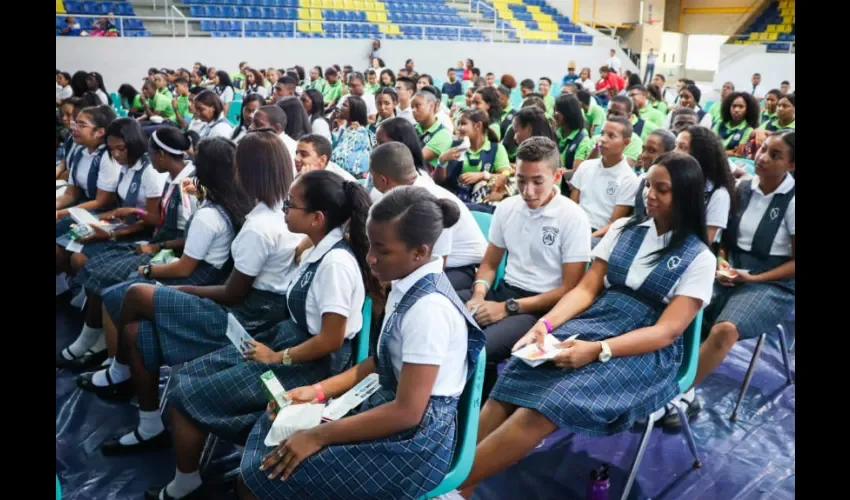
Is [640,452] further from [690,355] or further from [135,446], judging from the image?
[135,446]

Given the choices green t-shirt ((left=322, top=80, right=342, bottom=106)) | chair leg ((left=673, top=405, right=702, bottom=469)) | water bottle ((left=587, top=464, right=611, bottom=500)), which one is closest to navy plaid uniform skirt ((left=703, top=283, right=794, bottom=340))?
chair leg ((left=673, top=405, right=702, bottom=469))

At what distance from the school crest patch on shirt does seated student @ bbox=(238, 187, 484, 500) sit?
1.00 metres

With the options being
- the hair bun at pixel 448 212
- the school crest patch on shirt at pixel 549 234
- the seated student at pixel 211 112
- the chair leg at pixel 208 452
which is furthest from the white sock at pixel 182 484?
the seated student at pixel 211 112

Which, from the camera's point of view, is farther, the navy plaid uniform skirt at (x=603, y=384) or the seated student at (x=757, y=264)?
the seated student at (x=757, y=264)

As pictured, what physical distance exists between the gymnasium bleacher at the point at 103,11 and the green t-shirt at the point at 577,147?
411 inches

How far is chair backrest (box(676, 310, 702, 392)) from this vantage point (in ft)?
7.20

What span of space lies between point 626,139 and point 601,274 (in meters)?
1.36

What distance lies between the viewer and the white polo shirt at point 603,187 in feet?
11.4

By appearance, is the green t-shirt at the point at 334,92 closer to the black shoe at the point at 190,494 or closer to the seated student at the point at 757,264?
the seated student at the point at 757,264

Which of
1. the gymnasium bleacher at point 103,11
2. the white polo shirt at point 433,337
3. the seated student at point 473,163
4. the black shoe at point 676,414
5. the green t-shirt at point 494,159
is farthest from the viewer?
the gymnasium bleacher at point 103,11

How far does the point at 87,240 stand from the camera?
330 cm

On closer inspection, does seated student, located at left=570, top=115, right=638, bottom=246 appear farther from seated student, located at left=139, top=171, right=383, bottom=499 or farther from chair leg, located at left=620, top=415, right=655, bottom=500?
seated student, located at left=139, top=171, right=383, bottom=499

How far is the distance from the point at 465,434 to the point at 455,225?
4.27 feet
